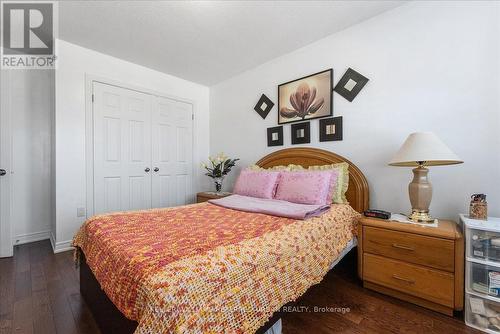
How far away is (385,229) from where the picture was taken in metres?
1.71

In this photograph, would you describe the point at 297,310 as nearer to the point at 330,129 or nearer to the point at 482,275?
the point at 482,275

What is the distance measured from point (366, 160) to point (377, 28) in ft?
4.24

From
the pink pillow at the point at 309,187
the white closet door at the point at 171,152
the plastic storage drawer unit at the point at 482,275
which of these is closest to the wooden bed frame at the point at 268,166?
the pink pillow at the point at 309,187

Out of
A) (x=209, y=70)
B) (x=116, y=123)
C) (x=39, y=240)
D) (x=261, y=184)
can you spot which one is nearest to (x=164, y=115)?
(x=116, y=123)

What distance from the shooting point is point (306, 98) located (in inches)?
106

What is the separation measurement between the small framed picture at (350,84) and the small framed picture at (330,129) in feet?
0.83

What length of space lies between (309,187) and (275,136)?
3.64 ft

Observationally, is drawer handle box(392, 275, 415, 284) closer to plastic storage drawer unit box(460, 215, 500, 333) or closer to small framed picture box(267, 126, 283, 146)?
plastic storage drawer unit box(460, 215, 500, 333)

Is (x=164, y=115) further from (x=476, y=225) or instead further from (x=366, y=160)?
(x=476, y=225)

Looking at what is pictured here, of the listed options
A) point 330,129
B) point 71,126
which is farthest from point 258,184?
point 71,126

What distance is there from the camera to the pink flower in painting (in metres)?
2.63

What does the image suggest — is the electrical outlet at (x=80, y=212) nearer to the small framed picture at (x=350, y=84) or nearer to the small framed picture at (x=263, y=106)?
the small framed picture at (x=263, y=106)

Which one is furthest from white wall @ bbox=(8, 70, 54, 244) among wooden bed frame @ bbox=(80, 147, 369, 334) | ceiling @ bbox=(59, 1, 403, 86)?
wooden bed frame @ bbox=(80, 147, 369, 334)

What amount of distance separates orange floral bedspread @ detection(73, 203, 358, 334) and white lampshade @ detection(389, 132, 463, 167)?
74 centimetres
